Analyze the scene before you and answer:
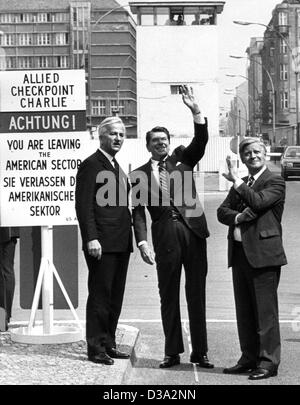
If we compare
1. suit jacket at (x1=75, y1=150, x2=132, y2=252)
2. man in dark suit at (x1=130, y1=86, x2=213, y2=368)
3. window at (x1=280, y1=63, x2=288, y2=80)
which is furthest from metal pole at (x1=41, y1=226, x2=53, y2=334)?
window at (x1=280, y1=63, x2=288, y2=80)

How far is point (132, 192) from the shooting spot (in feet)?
25.1

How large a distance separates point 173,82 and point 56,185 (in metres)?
70.2

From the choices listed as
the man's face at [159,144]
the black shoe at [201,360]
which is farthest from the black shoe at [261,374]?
the man's face at [159,144]

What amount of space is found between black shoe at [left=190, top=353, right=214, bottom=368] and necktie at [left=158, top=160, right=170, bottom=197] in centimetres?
133

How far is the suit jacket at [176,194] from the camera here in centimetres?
753

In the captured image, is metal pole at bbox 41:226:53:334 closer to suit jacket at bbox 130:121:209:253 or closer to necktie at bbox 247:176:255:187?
suit jacket at bbox 130:121:209:253

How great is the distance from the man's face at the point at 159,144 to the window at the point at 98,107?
613 feet

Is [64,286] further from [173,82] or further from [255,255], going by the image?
[173,82]

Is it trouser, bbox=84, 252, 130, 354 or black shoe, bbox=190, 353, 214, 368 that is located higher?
trouser, bbox=84, 252, 130, 354

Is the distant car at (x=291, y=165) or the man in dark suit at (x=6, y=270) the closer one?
the man in dark suit at (x=6, y=270)

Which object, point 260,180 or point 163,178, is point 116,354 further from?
point 260,180

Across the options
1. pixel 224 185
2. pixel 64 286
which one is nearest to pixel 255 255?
pixel 64 286

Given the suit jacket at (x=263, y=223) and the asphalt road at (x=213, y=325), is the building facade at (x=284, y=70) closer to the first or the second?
the asphalt road at (x=213, y=325)

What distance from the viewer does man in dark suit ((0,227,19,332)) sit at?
29.8 ft
